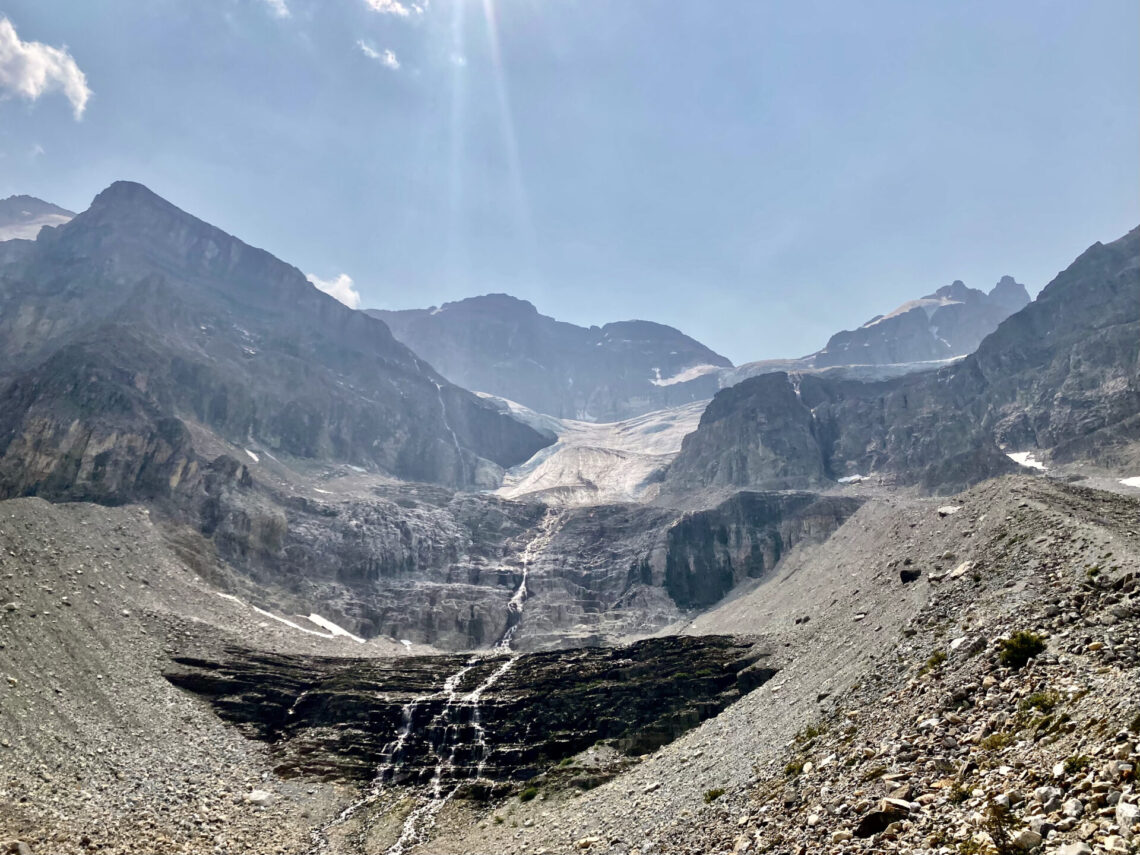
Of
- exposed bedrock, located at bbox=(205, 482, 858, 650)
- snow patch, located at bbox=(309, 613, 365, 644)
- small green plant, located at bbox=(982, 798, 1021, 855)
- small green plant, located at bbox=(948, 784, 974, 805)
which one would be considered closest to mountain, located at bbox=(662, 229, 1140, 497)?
exposed bedrock, located at bbox=(205, 482, 858, 650)

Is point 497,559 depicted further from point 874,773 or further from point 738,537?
point 874,773

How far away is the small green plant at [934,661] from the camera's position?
25000 mm

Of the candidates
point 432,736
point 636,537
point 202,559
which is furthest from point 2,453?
point 636,537

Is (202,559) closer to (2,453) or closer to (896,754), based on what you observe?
(2,453)

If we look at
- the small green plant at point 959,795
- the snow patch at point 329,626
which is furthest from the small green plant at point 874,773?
the snow patch at point 329,626

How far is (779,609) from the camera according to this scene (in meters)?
86.4

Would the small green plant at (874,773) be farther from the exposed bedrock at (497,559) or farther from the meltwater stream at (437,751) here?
the exposed bedrock at (497,559)

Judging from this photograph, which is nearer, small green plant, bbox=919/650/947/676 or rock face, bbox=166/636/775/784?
small green plant, bbox=919/650/947/676

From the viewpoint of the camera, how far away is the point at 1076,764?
12.9 m

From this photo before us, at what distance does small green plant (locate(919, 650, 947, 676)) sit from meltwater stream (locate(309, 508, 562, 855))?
29448mm

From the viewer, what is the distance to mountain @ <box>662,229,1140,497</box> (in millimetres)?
140250

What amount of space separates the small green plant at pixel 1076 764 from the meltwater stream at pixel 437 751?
35.4m

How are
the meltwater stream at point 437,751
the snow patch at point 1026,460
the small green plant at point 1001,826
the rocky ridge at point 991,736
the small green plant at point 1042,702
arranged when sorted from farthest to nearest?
the snow patch at point 1026,460 < the meltwater stream at point 437,751 < the small green plant at point 1042,702 < the rocky ridge at point 991,736 < the small green plant at point 1001,826

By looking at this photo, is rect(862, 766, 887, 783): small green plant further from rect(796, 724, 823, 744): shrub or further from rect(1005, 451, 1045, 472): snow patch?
rect(1005, 451, 1045, 472): snow patch
